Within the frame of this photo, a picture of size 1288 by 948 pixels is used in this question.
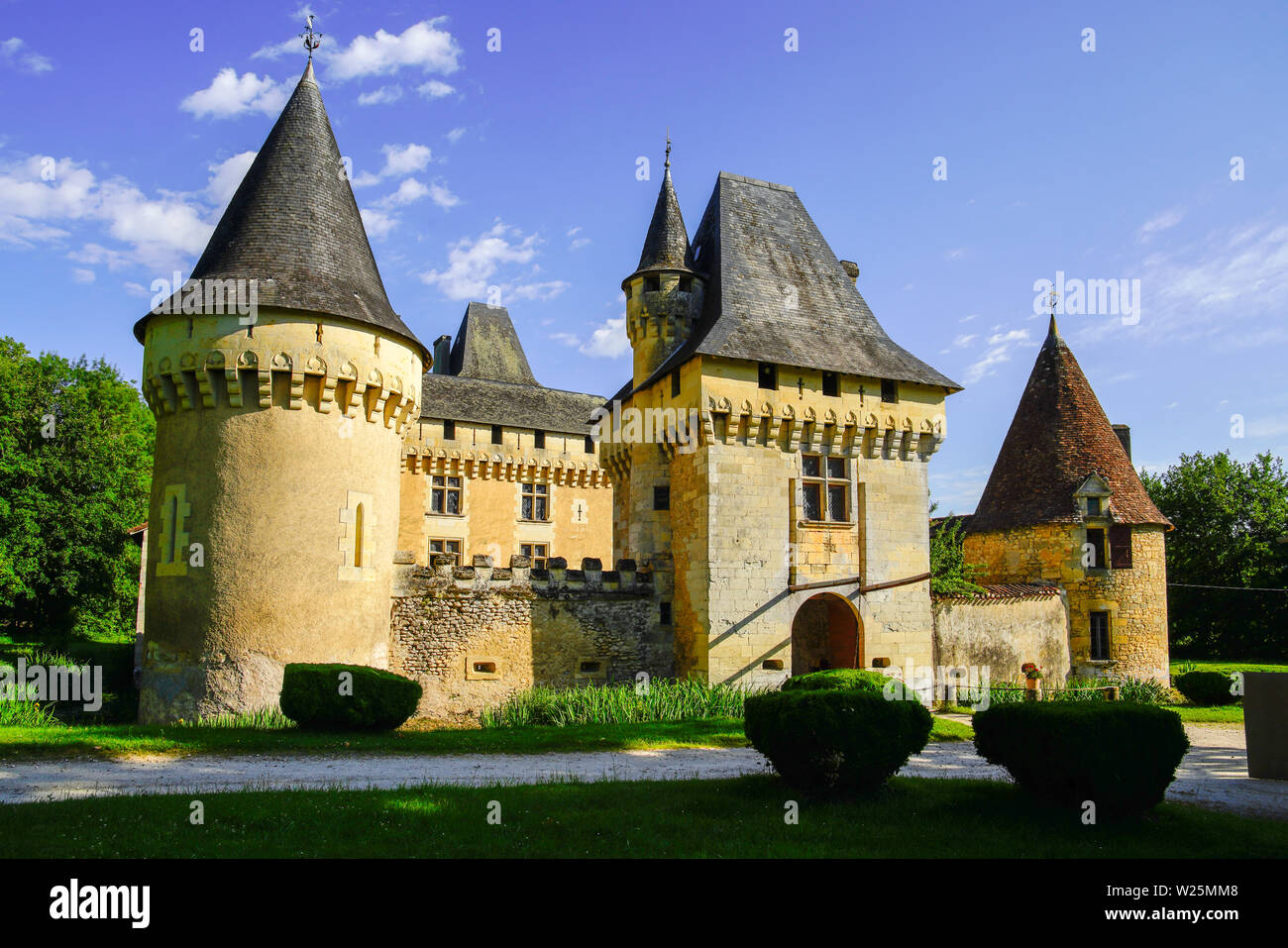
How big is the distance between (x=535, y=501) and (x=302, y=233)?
54.8 ft

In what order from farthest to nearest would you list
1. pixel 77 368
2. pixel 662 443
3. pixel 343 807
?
1. pixel 77 368
2. pixel 662 443
3. pixel 343 807

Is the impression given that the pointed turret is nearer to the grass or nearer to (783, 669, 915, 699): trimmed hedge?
(783, 669, 915, 699): trimmed hedge

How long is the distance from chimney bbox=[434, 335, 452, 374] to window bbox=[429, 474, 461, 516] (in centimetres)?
894

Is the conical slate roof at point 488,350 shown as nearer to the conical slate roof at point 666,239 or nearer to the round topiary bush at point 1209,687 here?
the conical slate roof at point 666,239

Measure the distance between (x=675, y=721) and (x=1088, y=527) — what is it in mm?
13969

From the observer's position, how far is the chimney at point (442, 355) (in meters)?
38.7

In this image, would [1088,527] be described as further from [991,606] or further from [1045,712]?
[1045,712]

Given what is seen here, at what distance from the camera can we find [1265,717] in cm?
1079

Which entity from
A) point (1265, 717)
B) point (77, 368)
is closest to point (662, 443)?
point (1265, 717)

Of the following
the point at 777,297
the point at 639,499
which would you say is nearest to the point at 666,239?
the point at 777,297

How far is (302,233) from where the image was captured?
55.8 feet

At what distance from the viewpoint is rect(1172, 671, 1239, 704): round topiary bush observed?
2214 centimetres
